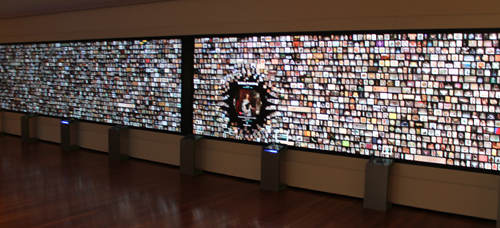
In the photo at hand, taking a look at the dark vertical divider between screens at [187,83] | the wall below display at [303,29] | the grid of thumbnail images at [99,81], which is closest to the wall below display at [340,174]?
the wall below display at [303,29]

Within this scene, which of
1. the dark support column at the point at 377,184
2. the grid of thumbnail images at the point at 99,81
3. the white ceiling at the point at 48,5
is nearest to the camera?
the dark support column at the point at 377,184

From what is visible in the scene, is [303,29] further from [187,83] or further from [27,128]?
[27,128]

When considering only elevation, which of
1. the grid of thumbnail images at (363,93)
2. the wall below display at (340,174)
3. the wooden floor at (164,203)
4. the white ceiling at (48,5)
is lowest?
the wooden floor at (164,203)

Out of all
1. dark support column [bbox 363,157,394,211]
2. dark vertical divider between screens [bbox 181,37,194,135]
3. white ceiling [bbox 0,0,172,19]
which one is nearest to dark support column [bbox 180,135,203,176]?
dark vertical divider between screens [bbox 181,37,194,135]

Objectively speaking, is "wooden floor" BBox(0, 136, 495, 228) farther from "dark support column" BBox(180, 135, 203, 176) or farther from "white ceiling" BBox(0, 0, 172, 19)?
"white ceiling" BBox(0, 0, 172, 19)

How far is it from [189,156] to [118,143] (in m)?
1.98

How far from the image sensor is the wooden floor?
488 cm

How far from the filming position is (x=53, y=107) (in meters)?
10.1

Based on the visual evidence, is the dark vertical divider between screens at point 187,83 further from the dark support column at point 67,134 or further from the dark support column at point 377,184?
the dark support column at point 377,184

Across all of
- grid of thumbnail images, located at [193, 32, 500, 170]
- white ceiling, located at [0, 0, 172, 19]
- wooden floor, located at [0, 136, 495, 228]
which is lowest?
wooden floor, located at [0, 136, 495, 228]

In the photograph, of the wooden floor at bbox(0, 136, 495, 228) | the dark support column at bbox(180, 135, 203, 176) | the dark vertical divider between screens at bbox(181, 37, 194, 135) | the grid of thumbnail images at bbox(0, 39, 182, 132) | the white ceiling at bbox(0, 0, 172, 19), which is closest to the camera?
the wooden floor at bbox(0, 136, 495, 228)

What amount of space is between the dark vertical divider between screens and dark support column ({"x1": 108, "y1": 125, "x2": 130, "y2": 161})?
1695mm

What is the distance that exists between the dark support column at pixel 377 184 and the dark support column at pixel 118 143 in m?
5.15

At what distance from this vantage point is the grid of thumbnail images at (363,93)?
5.10m
